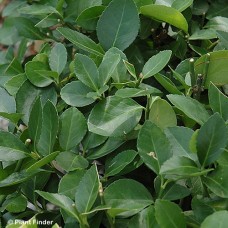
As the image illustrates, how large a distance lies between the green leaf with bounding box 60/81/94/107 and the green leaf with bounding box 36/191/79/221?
178 mm

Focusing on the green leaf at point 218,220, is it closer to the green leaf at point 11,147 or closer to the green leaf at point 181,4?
the green leaf at point 11,147

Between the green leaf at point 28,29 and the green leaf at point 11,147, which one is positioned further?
the green leaf at point 28,29

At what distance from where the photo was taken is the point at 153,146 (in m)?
0.71

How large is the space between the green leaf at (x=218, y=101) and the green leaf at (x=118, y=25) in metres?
0.22

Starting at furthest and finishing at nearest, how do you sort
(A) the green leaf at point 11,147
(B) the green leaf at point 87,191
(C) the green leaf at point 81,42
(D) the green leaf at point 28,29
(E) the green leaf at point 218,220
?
1. (D) the green leaf at point 28,29
2. (C) the green leaf at point 81,42
3. (A) the green leaf at point 11,147
4. (B) the green leaf at point 87,191
5. (E) the green leaf at point 218,220

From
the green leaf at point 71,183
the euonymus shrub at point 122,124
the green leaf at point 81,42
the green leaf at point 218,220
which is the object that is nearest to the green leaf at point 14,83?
the euonymus shrub at point 122,124

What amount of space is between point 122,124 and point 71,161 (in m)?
0.10

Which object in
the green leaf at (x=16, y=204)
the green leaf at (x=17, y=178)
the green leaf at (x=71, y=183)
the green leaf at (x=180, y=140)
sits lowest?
the green leaf at (x=16, y=204)

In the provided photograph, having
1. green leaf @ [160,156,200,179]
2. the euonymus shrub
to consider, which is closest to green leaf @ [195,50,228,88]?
the euonymus shrub

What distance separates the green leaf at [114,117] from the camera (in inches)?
31.0

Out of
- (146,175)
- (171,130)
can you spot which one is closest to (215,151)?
(171,130)

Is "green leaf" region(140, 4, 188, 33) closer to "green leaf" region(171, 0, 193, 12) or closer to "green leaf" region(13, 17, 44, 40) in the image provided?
"green leaf" region(171, 0, 193, 12)

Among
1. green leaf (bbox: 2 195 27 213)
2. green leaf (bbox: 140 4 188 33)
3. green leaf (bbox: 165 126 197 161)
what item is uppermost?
green leaf (bbox: 140 4 188 33)

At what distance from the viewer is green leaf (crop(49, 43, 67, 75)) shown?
944 millimetres
